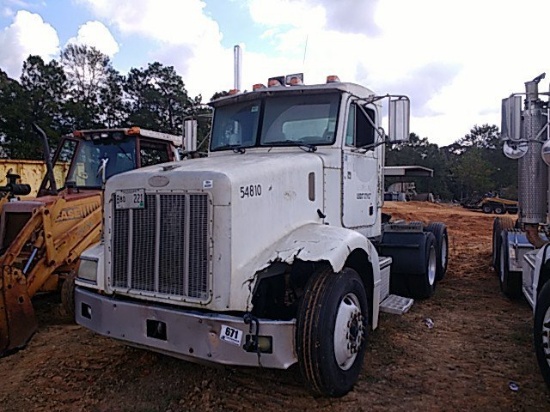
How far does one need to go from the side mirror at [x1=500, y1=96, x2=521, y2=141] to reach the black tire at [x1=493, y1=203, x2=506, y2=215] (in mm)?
28602

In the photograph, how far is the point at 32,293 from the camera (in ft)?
18.5

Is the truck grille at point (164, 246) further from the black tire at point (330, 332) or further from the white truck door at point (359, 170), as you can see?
the white truck door at point (359, 170)

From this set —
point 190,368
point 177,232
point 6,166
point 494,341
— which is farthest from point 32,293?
point 6,166

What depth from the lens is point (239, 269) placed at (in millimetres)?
3529

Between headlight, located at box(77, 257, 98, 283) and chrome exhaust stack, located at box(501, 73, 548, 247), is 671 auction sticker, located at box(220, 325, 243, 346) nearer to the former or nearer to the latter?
headlight, located at box(77, 257, 98, 283)

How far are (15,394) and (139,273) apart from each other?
160 cm

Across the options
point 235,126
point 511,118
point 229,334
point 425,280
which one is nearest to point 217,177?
point 229,334

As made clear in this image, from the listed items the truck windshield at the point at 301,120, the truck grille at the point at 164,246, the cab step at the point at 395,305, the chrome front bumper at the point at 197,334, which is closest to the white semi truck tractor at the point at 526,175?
the cab step at the point at 395,305

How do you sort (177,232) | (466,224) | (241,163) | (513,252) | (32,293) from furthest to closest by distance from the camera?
(466,224), (513,252), (32,293), (241,163), (177,232)

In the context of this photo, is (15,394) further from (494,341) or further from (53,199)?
(494,341)

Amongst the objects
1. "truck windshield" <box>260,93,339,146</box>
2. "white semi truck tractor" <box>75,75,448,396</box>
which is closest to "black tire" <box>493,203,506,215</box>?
"truck windshield" <box>260,93,339,146</box>

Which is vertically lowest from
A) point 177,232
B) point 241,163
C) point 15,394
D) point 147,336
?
point 15,394

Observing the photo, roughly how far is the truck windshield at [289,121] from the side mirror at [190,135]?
1104mm

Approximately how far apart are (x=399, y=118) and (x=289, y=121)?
1139mm
